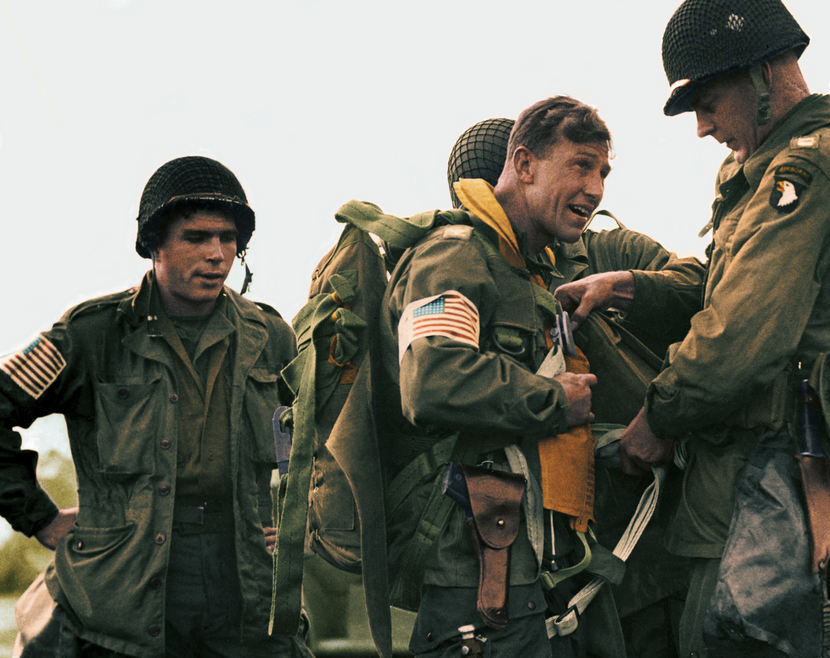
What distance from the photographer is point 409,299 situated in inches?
100

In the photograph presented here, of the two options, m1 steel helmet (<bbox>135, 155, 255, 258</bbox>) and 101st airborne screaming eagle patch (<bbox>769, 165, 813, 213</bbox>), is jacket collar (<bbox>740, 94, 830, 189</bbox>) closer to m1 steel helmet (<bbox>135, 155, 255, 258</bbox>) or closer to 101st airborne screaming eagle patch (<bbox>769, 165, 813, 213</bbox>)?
101st airborne screaming eagle patch (<bbox>769, 165, 813, 213</bbox>)

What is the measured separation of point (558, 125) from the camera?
286 cm

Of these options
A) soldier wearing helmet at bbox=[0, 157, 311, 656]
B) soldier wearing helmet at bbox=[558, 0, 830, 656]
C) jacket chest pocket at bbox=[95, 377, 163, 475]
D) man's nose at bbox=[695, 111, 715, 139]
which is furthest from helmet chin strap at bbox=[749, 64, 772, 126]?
jacket chest pocket at bbox=[95, 377, 163, 475]

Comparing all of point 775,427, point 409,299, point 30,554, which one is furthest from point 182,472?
point 30,554

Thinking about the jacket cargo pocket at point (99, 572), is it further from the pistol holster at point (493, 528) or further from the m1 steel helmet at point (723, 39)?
the m1 steel helmet at point (723, 39)

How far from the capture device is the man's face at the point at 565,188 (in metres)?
2.85

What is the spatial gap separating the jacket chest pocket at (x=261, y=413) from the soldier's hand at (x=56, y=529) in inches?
34.2

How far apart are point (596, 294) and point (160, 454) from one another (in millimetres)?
1989

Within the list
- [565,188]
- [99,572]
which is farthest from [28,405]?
[565,188]

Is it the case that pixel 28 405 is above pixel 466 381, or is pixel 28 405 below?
below

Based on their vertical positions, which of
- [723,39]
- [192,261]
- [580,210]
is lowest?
[192,261]

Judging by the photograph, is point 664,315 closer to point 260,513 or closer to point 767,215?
point 767,215

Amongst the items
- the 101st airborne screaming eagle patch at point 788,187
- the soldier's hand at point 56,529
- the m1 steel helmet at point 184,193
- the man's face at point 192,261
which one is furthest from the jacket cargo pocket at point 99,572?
the 101st airborne screaming eagle patch at point 788,187

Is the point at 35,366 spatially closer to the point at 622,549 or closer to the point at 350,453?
the point at 350,453
